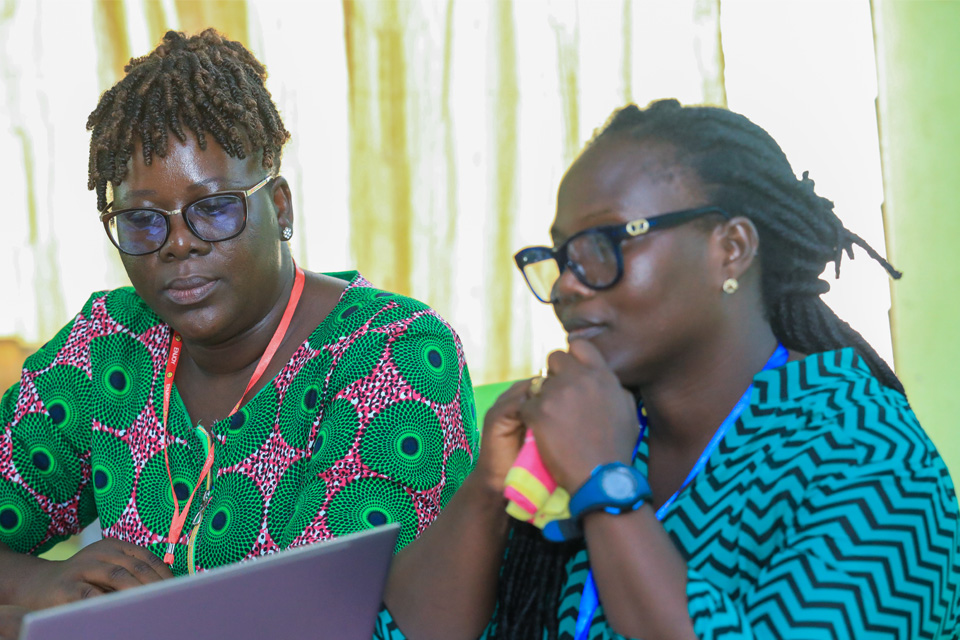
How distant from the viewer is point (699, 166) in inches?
46.6

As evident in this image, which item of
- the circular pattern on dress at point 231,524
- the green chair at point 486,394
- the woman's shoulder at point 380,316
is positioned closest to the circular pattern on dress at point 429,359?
the woman's shoulder at point 380,316

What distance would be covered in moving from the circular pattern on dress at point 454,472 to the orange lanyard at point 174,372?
1.41ft

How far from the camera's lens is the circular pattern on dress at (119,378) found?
185 cm

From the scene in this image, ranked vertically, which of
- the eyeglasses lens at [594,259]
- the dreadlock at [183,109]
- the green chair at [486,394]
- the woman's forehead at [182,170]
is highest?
the dreadlock at [183,109]

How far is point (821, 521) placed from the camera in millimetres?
990

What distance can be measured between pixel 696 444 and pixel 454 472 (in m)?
0.51

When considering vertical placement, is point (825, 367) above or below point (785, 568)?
above

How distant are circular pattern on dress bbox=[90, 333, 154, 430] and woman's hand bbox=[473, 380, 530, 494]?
918 millimetres

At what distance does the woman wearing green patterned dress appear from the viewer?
1534mm

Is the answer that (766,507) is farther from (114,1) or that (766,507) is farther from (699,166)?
(114,1)

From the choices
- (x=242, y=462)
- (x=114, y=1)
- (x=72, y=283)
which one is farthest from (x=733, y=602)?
(x=114, y=1)

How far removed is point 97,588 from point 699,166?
1130mm

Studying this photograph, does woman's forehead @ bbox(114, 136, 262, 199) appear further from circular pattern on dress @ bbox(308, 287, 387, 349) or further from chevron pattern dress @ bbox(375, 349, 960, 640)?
chevron pattern dress @ bbox(375, 349, 960, 640)

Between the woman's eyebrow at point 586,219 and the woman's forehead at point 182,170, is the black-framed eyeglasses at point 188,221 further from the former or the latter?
the woman's eyebrow at point 586,219
